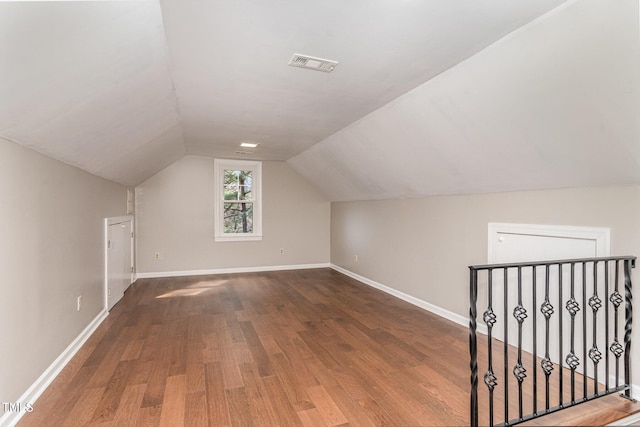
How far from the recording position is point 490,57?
6.77ft

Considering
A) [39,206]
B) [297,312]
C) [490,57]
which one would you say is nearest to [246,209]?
[297,312]

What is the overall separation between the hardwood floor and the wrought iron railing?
0.22 m

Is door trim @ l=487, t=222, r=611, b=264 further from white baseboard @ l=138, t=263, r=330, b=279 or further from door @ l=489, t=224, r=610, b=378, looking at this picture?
white baseboard @ l=138, t=263, r=330, b=279

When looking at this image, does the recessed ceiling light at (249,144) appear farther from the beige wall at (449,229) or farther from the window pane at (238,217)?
the beige wall at (449,229)

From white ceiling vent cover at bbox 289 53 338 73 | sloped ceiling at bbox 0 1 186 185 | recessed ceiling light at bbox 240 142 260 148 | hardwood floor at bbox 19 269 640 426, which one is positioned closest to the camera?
sloped ceiling at bbox 0 1 186 185

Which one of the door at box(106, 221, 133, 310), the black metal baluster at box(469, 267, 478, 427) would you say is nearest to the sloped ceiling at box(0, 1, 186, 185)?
the door at box(106, 221, 133, 310)

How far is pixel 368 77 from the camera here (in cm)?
251

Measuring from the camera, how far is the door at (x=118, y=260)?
4.03 meters

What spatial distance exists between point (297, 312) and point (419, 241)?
5.94 feet

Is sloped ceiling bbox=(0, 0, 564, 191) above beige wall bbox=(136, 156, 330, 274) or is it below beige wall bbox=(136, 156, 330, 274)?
above

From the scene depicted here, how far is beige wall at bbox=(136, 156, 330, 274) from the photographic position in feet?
19.2

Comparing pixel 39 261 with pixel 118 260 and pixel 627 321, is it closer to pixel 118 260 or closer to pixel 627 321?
pixel 118 260

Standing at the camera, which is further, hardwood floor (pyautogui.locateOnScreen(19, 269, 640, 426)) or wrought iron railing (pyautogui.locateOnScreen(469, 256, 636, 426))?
hardwood floor (pyautogui.locateOnScreen(19, 269, 640, 426))

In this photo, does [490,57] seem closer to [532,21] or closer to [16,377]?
[532,21]
